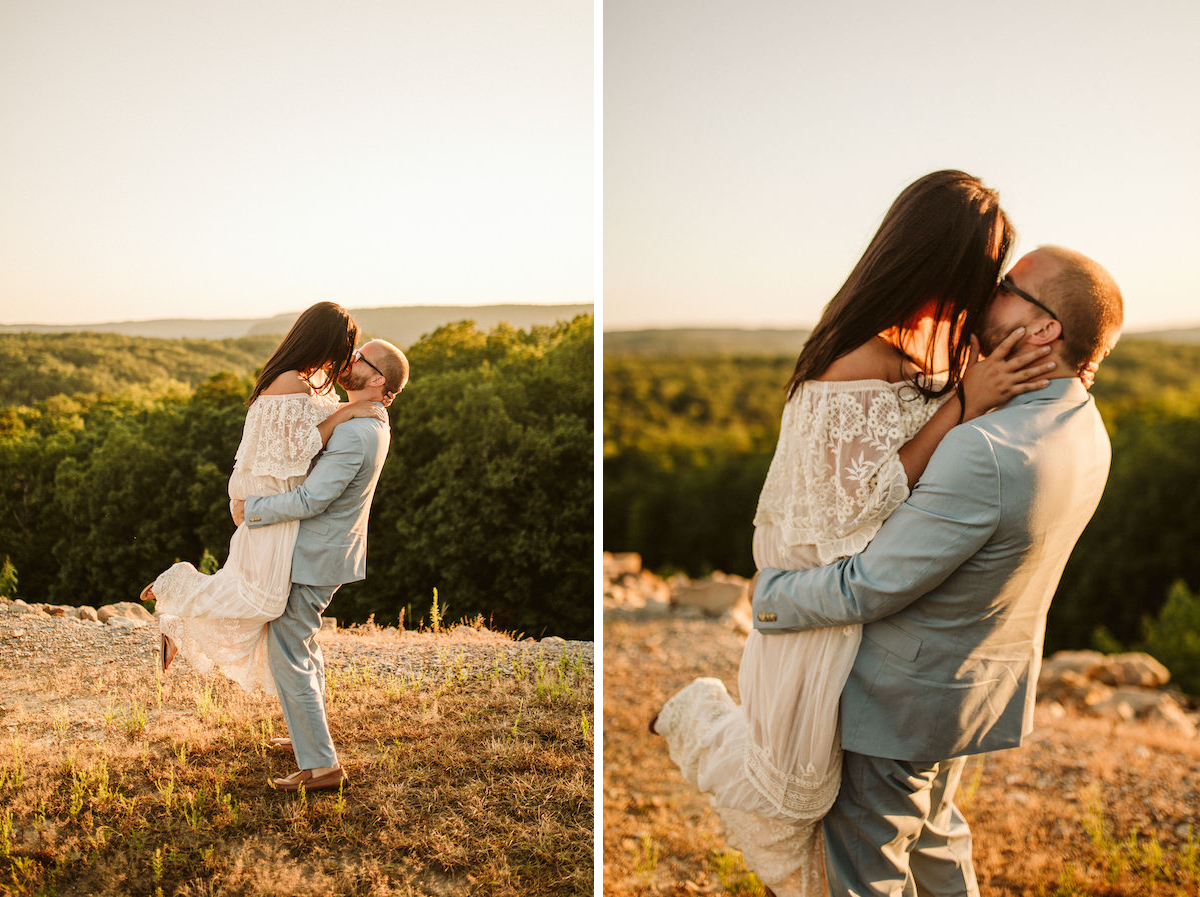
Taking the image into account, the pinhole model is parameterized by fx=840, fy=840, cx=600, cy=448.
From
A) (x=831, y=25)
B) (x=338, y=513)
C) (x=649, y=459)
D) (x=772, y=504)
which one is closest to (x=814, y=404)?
(x=772, y=504)

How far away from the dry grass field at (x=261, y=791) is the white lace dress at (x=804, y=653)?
4.12 ft

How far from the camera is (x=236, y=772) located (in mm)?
2871

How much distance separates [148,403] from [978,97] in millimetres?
4227

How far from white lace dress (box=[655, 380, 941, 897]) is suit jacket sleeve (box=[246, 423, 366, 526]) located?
4.54ft

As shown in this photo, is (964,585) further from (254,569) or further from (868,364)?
(254,569)

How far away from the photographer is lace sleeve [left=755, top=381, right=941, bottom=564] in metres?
1.80

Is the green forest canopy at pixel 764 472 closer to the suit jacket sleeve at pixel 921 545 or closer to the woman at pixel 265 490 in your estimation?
the woman at pixel 265 490

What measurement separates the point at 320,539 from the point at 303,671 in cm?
45

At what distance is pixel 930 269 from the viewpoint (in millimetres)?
1806

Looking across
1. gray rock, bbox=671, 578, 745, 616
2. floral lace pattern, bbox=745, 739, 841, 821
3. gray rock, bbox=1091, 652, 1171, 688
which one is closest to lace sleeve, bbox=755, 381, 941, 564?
floral lace pattern, bbox=745, 739, 841, 821

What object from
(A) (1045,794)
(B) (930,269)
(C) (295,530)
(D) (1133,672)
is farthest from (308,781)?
(D) (1133,672)

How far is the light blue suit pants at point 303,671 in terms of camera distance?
2791 mm

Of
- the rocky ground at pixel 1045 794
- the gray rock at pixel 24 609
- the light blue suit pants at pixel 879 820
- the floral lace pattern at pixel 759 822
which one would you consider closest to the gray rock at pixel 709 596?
the rocky ground at pixel 1045 794

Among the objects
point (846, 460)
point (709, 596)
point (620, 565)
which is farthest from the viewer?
point (620, 565)
